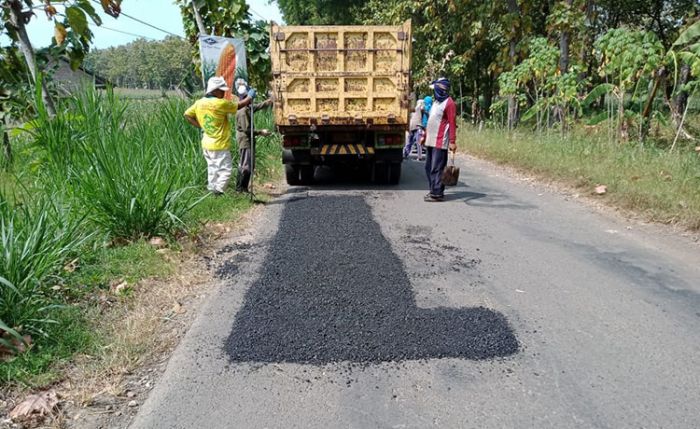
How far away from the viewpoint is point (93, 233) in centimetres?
430

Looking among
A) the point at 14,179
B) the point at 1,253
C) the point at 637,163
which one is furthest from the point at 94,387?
the point at 637,163

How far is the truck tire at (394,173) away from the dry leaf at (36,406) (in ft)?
22.7

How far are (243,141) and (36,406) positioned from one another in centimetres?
593

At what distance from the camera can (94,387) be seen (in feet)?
9.64

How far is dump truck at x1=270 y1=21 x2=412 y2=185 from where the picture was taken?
8.59 meters

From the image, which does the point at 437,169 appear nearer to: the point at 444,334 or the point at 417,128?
the point at 444,334

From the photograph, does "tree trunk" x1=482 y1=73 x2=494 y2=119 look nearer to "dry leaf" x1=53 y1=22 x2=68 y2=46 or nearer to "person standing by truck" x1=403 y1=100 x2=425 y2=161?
"person standing by truck" x1=403 y1=100 x2=425 y2=161

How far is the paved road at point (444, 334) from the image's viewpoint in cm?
281

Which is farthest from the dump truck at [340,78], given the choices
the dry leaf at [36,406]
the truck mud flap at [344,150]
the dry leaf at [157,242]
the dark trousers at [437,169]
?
the dry leaf at [36,406]

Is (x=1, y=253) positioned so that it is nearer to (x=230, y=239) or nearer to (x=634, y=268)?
(x=230, y=239)

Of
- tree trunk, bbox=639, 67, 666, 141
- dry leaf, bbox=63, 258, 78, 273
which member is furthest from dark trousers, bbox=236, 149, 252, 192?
tree trunk, bbox=639, 67, 666, 141

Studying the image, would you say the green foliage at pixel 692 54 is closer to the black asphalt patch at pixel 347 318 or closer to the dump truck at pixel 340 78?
the dump truck at pixel 340 78

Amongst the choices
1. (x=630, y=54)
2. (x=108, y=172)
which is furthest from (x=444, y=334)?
(x=630, y=54)

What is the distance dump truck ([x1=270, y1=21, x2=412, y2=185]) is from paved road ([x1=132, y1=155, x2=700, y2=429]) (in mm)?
2875
